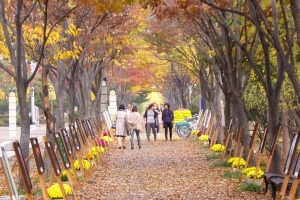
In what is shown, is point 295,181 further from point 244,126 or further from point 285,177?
point 244,126

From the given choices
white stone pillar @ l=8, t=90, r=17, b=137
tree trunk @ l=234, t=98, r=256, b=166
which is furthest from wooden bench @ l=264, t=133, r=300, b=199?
white stone pillar @ l=8, t=90, r=17, b=137

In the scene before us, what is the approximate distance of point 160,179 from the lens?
15.5 metres

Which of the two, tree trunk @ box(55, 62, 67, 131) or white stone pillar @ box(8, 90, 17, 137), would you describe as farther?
white stone pillar @ box(8, 90, 17, 137)

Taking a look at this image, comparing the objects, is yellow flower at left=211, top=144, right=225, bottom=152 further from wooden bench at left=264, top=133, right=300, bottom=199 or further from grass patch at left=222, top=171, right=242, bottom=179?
wooden bench at left=264, top=133, right=300, bottom=199

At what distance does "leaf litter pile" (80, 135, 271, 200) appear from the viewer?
42.0 ft

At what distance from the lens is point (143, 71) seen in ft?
153

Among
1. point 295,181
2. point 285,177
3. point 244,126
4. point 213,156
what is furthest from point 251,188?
point 213,156

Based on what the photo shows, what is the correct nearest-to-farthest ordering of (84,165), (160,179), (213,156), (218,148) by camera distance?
(160,179)
(84,165)
(213,156)
(218,148)

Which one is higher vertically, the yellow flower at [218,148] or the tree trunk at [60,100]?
the tree trunk at [60,100]

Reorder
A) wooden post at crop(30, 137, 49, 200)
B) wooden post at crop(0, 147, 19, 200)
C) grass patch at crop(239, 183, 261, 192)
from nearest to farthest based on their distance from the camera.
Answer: wooden post at crop(0, 147, 19, 200) → wooden post at crop(30, 137, 49, 200) → grass patch at crop(239, 183, 261, 192)

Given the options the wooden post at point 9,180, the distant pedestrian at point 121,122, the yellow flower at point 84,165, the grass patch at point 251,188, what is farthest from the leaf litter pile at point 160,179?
the wooden post at point 9,180

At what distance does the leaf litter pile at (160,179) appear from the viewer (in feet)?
42.0

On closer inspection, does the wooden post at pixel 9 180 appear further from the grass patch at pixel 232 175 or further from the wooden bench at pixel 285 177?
the grass patch at pixel 232 175

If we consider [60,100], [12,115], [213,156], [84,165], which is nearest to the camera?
[84,165]
